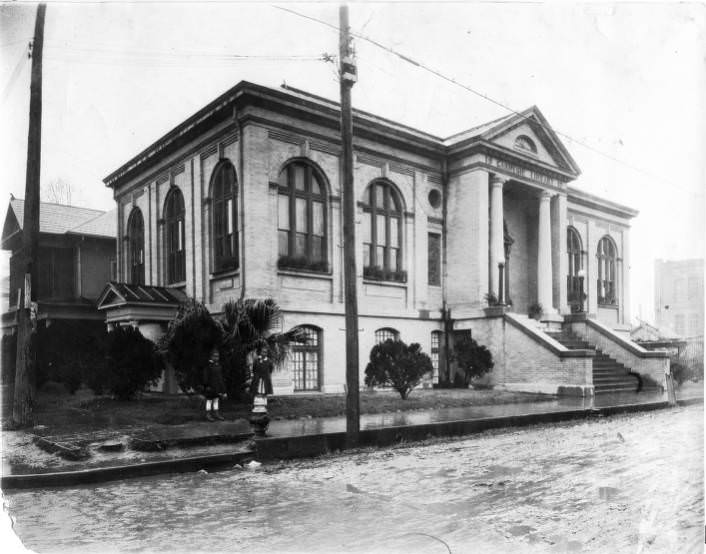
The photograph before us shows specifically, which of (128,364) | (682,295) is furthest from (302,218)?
(682,295)

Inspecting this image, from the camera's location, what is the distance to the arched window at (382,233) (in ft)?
73.7

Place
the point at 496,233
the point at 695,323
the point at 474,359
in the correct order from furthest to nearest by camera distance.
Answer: the point at 496,233
the point at 474,359
the point at 695,323

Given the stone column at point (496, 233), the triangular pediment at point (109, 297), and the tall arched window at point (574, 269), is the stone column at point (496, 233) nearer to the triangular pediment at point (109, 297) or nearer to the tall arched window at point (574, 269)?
the tall arched window at point (574, 269)

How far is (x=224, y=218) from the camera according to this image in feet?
67.2

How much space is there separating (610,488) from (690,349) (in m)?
15.3

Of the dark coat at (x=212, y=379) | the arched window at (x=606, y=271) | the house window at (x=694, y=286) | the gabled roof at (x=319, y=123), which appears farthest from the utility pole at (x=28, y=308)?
the arched window at (x=606, y=271)

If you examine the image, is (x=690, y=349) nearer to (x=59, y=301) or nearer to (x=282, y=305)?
(x=282, y=305)

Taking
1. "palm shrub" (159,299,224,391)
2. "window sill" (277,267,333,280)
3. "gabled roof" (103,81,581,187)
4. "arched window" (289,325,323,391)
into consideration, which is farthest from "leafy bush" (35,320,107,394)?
"arched window" (289,325,323,391)

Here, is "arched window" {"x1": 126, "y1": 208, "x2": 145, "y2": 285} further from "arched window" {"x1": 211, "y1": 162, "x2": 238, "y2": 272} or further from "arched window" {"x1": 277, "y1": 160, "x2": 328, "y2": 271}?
"arched window" {"x1": 277, "y1": 160, "x2": 328, "y2": 271}

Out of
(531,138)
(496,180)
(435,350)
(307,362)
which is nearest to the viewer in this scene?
(307,362)

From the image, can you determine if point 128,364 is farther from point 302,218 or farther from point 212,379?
point 302,218

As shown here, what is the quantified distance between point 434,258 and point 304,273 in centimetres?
644

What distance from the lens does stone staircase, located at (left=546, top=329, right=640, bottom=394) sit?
21.9 m

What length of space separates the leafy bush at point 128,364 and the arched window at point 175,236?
7.88m
